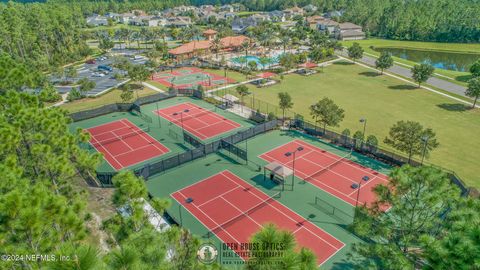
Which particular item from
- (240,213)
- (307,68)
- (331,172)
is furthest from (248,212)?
(307,68)

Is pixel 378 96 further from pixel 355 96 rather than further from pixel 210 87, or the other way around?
pixel 210 87

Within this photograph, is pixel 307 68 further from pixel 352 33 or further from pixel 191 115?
pixel 352 33

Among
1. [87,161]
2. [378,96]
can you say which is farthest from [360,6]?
[87,161]

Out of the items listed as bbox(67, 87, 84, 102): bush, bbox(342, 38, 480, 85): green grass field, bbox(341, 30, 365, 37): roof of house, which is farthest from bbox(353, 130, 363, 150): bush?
bbox(341, 30, 365, 37): roof of house

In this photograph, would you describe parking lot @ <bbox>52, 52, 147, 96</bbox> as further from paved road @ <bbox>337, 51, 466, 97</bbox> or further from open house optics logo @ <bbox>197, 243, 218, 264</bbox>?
paved road @ <bbox>337, 51, 466, 97</bbox>

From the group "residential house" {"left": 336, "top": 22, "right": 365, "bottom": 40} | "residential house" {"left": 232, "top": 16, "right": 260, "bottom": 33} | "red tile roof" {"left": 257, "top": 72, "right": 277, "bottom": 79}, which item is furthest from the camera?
"residential house" {"left": 232, "top": 16, "right": 260, "bottom": 33}

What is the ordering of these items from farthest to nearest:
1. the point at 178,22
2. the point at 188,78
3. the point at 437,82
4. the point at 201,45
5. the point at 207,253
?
the point at 178,22, the point at 201,45, the point at 188,78, the point at 437,82, the point at 207,253
